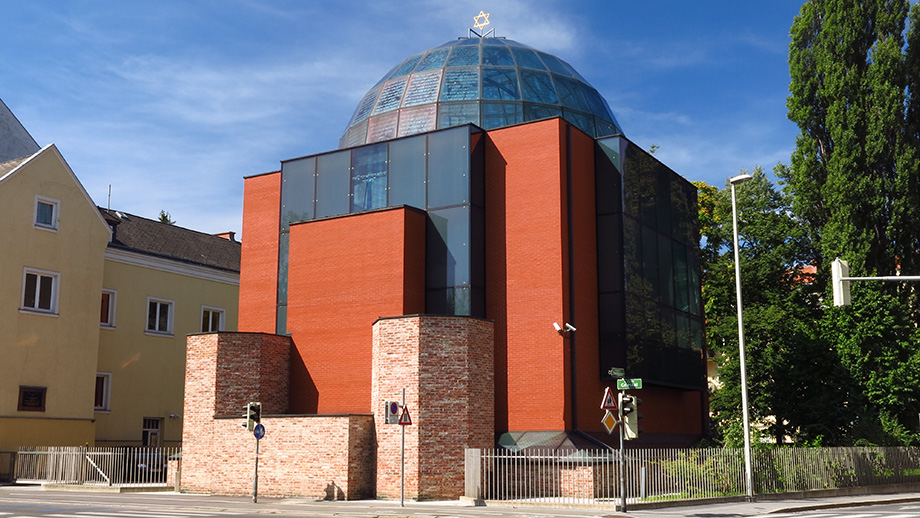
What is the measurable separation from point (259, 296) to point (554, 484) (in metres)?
13.4

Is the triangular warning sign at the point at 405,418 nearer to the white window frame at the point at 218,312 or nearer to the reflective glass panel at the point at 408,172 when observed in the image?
the reflective glass panel at the point at 408,172

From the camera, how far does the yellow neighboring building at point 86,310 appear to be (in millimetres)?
35125

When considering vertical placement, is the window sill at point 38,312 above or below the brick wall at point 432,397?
above

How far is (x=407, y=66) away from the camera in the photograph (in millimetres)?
36438

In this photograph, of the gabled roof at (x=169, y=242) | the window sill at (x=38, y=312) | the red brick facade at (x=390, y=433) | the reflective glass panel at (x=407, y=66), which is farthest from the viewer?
the gabled roof at (x=169, y=242)

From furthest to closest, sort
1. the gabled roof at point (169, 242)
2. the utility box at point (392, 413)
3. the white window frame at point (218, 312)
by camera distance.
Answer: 1. the white window frame at point (218, 312)
2. the gabled roof at point (169, 242)
3. the utility box at point (392, 413)

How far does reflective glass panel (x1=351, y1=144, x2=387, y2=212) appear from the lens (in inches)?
1179

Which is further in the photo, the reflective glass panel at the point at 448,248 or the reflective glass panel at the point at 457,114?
the reflective glass panel at the point at 457,114

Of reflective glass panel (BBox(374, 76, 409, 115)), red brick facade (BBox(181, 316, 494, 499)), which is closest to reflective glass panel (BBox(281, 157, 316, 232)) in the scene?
reflective glass panel (BBox(374, 76, 409, 115))

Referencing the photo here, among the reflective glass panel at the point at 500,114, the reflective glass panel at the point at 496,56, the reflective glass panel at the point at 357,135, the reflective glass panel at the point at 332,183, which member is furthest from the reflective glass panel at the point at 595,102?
the reflective glass panel at the point at 332,183

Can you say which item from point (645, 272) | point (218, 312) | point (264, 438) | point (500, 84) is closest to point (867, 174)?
point (645, 272)

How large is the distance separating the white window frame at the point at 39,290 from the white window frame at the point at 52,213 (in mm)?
1841

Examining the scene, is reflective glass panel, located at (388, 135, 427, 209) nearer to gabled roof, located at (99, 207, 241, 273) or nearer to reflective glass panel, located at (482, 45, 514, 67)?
reflective glass panel, located at (482, 45, 514, 67)

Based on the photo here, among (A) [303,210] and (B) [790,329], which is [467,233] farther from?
(B) [790,329]
